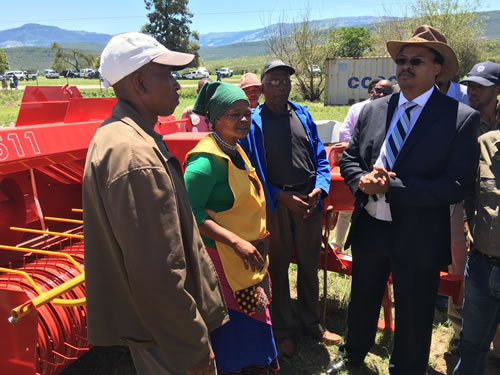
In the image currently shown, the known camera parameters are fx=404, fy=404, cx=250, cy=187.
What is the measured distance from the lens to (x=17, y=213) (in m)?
2.95

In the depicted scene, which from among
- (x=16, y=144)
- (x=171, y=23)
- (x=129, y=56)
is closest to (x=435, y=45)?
(x=129, y=56)

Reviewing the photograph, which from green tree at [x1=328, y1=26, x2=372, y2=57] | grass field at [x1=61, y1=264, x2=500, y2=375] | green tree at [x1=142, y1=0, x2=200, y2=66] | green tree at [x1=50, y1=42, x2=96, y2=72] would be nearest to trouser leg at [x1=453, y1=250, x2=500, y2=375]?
grass field at [x1=61, y1=264, x2=500, y2=375]

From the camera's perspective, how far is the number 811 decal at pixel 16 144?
96.7 inches

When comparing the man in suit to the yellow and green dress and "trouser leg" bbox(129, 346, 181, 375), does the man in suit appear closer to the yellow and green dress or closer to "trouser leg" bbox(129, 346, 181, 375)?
the yellow and green dress

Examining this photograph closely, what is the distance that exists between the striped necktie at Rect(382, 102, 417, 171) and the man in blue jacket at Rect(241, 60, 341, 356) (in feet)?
2.24

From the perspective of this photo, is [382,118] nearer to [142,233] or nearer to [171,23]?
[142,233]

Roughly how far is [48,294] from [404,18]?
135 feet

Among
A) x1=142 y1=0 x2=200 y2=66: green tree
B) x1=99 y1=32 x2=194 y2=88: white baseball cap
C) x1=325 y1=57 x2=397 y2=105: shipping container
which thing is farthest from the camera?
x1=142 y1=0 x2=200 y2=66: green tree

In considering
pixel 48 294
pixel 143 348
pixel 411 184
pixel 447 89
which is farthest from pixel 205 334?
pixel 447 89

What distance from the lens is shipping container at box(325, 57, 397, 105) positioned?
23531 mm

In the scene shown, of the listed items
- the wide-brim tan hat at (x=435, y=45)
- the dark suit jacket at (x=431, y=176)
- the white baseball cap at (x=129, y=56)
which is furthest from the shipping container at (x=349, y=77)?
the white baseball cap at (x=129, y=56)

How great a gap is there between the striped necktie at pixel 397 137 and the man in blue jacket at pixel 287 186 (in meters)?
0.68

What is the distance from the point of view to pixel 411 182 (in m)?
2.18

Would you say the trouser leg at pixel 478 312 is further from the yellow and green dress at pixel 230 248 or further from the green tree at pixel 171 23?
the green tree at pixel 171 23
